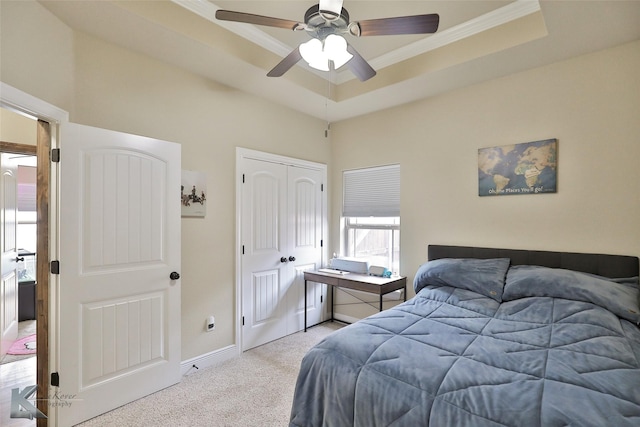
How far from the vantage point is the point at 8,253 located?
3.18 m

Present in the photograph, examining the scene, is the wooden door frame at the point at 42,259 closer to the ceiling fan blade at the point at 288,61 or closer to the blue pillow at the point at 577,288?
the ceiling fan blade at the point at 288,61

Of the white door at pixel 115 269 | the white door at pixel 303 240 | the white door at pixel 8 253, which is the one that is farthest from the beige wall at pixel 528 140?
the white door at pixel 8 253

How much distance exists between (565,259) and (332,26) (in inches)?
101

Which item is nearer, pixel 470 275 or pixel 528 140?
pixel 470 275

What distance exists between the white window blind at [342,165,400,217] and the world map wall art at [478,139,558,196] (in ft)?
3.16

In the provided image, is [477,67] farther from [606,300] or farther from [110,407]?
[110,407]

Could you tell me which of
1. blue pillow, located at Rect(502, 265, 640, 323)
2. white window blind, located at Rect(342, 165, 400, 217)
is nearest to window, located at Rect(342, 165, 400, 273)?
white window blind, located at Rect(342, 165, 400, 217)

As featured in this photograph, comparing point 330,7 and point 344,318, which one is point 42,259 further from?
point 344,318

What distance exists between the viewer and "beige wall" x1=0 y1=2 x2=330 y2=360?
6.29ft

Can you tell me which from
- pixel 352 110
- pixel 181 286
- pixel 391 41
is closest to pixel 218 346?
pixel 181 286

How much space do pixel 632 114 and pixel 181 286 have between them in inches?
152

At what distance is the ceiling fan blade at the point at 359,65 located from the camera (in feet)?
6.37

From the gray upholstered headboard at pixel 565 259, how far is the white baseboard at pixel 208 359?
7.69ft

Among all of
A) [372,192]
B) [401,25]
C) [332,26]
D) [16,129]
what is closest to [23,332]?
[16,129]
